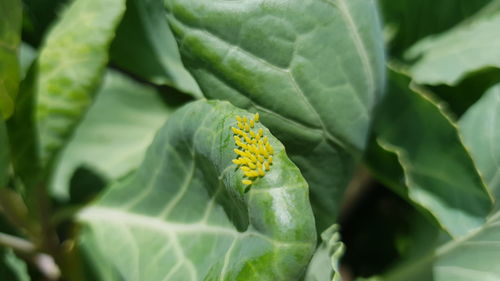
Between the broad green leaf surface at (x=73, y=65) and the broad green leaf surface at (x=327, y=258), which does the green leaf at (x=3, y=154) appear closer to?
the broad green leaf surface at (x=73, y=65)

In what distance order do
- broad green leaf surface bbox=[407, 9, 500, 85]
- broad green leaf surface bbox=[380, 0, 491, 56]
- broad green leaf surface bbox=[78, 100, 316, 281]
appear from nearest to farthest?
1. broad green leaf surface bbox=[78, 100, 316, 281]
2. broad green leaf surface bbox=[407, 9, 500, 85]
3. broad green leaf surface bbox=[380, 0, 491, 56]

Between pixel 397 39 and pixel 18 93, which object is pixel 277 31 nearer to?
pixel 18 93

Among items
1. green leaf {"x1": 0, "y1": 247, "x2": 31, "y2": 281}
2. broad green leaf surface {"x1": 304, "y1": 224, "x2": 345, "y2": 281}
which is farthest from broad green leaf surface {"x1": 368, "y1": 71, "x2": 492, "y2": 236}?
green leaf {"x1": 0, "y1": 247, "x2": 31, "y2": 281}

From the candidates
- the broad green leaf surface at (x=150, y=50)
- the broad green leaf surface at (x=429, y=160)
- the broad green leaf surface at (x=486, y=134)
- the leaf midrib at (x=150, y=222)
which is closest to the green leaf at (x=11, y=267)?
the leaf midrib at (x=150, y=222)

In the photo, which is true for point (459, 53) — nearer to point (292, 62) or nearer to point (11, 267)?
point (292, 62)

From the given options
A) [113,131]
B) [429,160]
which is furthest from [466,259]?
[113,131]

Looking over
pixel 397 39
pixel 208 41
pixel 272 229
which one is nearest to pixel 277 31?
pixel 208 41

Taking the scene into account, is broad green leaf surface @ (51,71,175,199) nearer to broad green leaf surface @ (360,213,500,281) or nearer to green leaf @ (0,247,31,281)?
green leaf @ (0,247,31,281)
